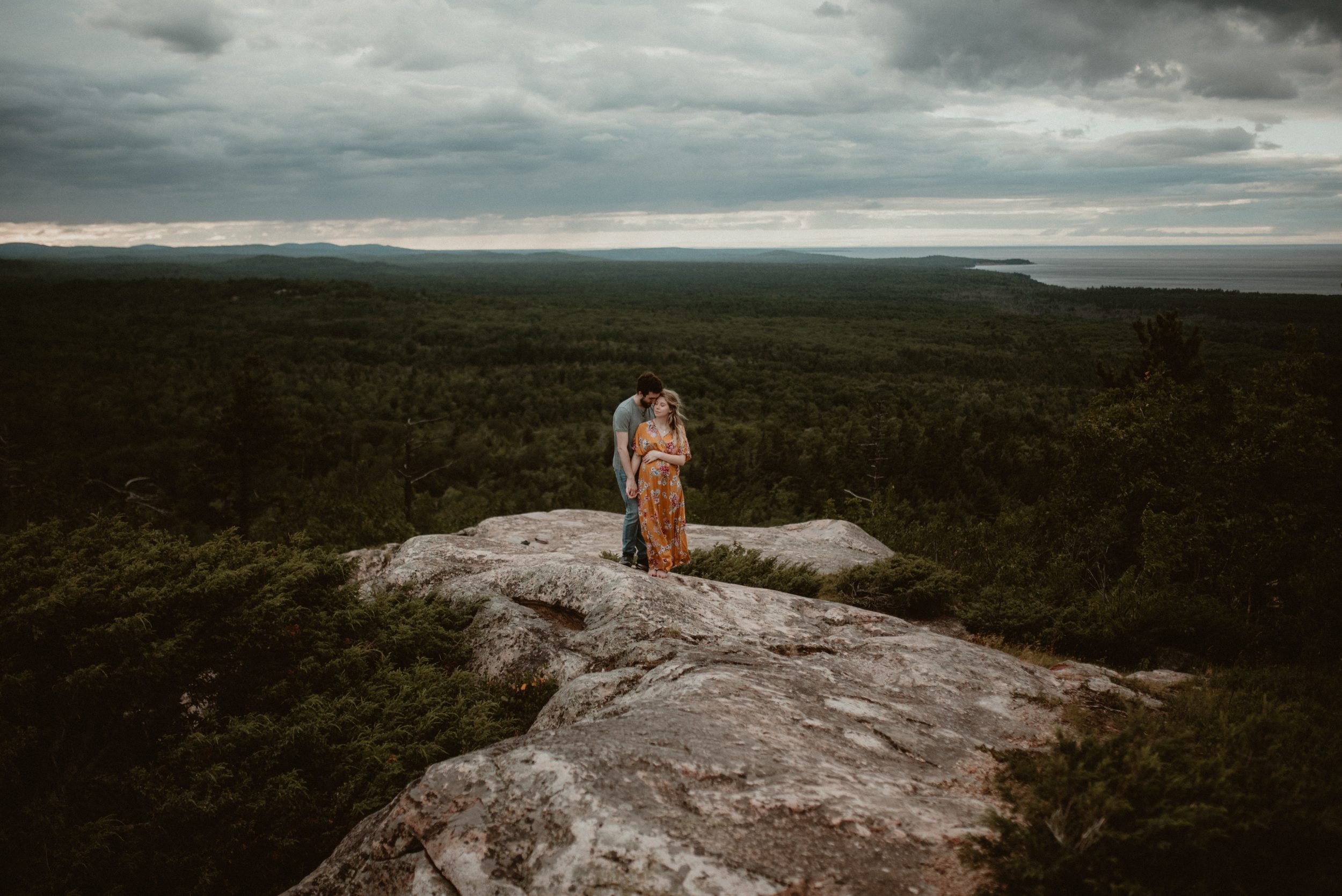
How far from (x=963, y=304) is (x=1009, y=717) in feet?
547

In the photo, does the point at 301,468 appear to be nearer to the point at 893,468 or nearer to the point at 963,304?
the point at 893,468

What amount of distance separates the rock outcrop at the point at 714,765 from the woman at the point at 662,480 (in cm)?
64

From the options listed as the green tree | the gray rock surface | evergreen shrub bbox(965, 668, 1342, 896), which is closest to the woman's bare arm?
the gray rock surface

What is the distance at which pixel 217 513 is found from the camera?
95.9 feet

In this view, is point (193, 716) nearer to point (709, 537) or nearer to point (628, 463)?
point (628, 463)

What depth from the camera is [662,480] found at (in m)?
7.76

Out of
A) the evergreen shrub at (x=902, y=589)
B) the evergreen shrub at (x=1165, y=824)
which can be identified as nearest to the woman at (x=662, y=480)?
the evergreen shrub at (x=902, y=589)

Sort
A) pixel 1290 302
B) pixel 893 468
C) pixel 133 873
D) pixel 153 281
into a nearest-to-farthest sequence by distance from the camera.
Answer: pixel 133 873, pixel 893 468, pixel 1290 302, pixel 153 281

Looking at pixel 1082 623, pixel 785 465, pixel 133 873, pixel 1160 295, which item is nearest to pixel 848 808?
pixel 133 873

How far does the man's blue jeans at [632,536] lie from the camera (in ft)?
26.7

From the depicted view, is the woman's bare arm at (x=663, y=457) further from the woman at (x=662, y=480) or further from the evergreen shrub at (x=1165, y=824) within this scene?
the evergreen shrub at (x=1165, y=824)

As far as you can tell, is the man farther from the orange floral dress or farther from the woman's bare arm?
the woman's bare arm

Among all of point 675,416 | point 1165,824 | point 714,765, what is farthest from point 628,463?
point 1165,824

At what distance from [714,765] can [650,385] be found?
4180 mm
